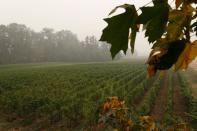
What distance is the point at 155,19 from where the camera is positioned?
1.31 feet

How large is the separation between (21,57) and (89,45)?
22808mm

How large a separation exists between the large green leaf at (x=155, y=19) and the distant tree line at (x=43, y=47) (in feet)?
205

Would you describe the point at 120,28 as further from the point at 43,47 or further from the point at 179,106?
the point at 43,47

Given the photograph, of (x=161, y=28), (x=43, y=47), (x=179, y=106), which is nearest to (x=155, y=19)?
(x=161, y=28)

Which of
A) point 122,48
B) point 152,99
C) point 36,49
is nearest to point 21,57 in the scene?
point 36,49

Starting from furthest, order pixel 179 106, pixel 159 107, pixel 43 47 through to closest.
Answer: pixel 43 47 < pixel 179 106 < pixel 159 107

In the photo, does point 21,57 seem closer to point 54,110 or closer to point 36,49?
point 36,49

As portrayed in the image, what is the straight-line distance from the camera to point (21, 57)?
2579 inches

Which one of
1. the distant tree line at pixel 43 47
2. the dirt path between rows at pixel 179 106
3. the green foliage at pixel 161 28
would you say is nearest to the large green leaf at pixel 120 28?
the green foliage at pixel 161 28

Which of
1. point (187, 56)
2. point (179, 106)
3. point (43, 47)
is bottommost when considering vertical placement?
point (179, 106)

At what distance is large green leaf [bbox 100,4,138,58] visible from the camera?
0.42 metres

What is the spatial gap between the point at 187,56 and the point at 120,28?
0.11m

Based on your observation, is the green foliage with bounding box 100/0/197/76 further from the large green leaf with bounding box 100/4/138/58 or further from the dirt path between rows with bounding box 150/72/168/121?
the dirt path between rows with bounding box 150/72/168/121

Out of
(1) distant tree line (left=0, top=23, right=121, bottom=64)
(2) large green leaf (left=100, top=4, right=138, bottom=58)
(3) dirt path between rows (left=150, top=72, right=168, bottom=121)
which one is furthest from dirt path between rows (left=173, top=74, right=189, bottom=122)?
(1) distant tree line (left=0, top=23, right=121, bottom=64)
